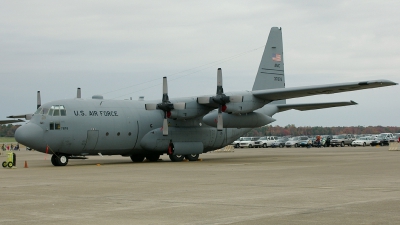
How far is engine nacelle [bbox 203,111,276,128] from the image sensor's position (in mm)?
30161

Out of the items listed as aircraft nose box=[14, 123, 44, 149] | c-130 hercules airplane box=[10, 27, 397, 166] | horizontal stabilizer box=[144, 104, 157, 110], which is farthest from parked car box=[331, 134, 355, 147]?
aircraft nose box=[14, 123, 44, 149]

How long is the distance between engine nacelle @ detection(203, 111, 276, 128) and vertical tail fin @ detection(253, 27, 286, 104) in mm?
3873

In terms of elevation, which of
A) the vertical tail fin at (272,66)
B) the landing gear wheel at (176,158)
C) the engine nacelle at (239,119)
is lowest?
the landing gear wheel at (176,158)

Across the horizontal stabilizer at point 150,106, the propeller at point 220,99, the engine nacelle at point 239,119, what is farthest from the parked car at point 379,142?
the horizontal stabilizer at point 150,106

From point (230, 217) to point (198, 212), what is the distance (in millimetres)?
870

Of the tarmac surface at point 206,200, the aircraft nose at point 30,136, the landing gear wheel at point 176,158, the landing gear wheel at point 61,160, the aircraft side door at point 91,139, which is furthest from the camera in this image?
the landing gear wheel at point 176,158

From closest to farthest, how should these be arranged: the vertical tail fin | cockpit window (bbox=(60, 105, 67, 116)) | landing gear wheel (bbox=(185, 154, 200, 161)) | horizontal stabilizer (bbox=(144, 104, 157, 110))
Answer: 1. cockpit window (bbox=(60, 105, 67, 116))
2. horizontal stabilizer (bbox=(144, 104, 157, 110))
3. landing gear wheel (bbox=(185, 154, 200, 161))
4. the vertical tail fin

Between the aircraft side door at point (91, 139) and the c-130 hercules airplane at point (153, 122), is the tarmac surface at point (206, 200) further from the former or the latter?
the aircraft side door at point (91, 139)

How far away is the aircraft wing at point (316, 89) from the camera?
2653 centimetres

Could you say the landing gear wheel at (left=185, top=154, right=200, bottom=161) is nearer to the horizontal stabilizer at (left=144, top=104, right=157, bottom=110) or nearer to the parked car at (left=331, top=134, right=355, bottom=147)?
the horizontal stabilizer at (left=144, top=104, right=157, bottom=110)

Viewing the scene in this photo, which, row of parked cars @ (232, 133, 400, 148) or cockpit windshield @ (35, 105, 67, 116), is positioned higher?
cockpit windshield @ (35, 105, 67, 116)

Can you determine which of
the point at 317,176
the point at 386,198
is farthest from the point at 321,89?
the point at 386,198

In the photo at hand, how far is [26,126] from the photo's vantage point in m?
26.2

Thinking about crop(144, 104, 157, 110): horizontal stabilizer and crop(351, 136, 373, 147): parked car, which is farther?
crop(351, 136, 373, 147): parked car
